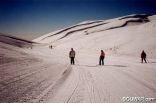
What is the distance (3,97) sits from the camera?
6426 millimetres

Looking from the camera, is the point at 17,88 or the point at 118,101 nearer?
the point at 118,101

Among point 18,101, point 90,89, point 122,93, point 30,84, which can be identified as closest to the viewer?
point 18,101

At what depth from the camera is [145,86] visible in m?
8.34

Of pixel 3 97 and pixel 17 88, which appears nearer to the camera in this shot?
pixel 3 97

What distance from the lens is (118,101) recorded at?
632 cm

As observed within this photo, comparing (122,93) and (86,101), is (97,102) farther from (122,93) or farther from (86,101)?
(122,93)

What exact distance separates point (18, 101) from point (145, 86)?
5140 mm

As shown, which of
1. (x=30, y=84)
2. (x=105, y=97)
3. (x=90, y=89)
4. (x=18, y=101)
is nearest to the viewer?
(x=18, y=101)

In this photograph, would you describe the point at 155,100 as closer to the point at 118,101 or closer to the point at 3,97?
the point at 118,101

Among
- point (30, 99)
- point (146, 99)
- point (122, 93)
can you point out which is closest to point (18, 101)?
point (30, 99)

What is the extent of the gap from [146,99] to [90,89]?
224cm

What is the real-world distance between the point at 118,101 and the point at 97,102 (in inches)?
26.8

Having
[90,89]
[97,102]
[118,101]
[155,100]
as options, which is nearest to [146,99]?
[155,100]

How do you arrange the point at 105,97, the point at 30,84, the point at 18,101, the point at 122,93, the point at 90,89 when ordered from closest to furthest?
the point at 18,101
the point at 105,97
the point at 122,93
the point at 90,89
the point at 30,84
